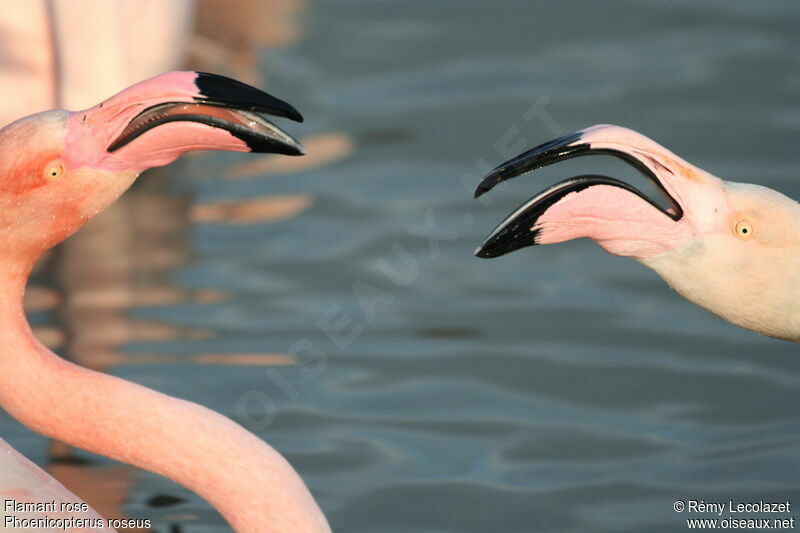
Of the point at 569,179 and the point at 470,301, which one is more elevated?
the point at 470,301

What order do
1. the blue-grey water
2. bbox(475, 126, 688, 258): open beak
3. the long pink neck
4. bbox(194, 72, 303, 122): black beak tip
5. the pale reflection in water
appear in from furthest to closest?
the pale reflection in water → the blue-grey water → the long pink neck → bbox(475, 126, 688, 258): open beak → bbox(194, 72, 303, 122): black beak tip

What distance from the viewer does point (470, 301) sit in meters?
6.02

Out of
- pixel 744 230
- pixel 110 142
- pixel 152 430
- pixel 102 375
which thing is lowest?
pixel 152 430

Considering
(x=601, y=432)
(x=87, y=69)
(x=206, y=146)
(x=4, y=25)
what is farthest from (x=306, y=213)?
(x=206, y=146)

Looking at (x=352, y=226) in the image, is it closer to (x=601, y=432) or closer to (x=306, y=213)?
(x=306, y=213)

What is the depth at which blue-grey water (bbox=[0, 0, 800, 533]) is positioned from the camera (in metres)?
4.86

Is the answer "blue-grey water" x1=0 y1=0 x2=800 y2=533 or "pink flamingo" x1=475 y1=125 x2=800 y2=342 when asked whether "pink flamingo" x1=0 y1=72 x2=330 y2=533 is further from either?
"blue-grey water" x1=0 y1=0 x2=800 y2=533

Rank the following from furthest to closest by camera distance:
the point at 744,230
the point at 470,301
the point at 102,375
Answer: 1. the point at 470,301
2. the point at 102,375
3. the point at 744,230

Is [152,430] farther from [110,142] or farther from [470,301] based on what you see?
[470,301]

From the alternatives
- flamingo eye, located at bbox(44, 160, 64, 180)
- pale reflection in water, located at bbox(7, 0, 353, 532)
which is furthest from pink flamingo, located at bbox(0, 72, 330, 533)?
pale reflection in water, located at bbox(7, 0, 353, 532)

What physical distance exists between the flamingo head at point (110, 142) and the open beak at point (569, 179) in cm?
53

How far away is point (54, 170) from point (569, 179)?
1.23 metres

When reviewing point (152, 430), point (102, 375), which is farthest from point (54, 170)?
point (152, 430)

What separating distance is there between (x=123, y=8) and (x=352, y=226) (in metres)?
1.43
